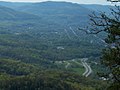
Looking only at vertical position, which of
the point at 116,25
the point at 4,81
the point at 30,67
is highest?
the point at 116,25

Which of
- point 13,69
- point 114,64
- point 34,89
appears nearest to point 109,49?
point 114,64

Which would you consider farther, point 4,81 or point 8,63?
point 8,63

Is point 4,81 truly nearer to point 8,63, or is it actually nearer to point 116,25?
point 8,63

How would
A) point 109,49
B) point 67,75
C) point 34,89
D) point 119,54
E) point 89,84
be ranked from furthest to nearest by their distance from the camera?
point 67,75, point 89,84, point 34,89, point 109,49, point 119,54

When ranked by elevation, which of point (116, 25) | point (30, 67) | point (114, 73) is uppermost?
point (116, 25)

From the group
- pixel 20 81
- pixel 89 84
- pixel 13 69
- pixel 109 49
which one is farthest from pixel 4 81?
pixel 109 49

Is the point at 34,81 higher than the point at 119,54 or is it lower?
lower

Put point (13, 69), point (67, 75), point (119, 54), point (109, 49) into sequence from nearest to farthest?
point (119, 54), point (109, 49), point (67, 75), point (13, 69)

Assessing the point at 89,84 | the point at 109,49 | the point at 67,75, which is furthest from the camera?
the point at 67,75

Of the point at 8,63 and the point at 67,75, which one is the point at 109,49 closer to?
the point at 67,75
